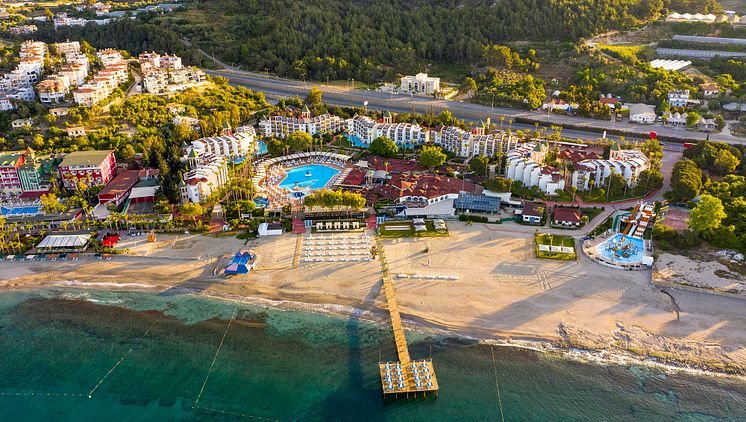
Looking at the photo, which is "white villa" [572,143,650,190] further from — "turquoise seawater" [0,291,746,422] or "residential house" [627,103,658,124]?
"turquoise seawater" [0,291,746,422]

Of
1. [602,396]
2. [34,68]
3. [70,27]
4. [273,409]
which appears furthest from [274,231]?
[70,27]

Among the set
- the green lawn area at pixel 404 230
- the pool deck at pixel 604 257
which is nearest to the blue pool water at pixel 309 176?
the green lawn area at pixel 404 230

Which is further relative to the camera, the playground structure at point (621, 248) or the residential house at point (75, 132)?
the residential house at point (75, 132)

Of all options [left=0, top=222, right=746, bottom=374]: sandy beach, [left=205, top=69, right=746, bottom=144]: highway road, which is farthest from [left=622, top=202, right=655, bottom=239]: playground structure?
[left=205, top=69, right=746, bottom=144]: highway road

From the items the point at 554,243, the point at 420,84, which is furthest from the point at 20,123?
the point at 554,243

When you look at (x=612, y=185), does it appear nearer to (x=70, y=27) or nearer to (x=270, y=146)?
(x=270, y=146)

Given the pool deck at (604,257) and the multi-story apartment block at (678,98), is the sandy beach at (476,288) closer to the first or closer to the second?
the pool deck at (604,257)
